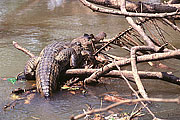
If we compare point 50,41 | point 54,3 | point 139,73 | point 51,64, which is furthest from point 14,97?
point 54,3

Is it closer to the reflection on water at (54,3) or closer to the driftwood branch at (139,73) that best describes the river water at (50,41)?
the reflection on water at (54,3)

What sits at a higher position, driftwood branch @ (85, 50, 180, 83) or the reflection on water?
the reflection on water

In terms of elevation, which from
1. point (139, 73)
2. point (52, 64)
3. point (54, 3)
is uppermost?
point (54, 3)

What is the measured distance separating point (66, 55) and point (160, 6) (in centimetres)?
166

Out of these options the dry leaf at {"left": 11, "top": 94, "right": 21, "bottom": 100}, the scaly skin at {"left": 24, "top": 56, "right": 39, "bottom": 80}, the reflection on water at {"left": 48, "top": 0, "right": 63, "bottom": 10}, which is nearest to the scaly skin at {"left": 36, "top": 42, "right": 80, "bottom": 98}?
the scaly skin at {"left": 24, "top": 56, "right": 39, "bottom": 80}

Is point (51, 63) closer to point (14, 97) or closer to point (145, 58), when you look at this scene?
point (14, 97)

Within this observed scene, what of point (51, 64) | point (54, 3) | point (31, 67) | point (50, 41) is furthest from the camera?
point (54, 3)

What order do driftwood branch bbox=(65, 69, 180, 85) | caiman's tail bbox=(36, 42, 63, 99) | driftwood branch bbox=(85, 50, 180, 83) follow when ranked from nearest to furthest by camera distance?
driftwood branch bbox=(85, 50, 180, 83)
driftwood branch bbox=(65, 69, 180, 85)
caiman's tail bbox=(36, 42, 63, 99)

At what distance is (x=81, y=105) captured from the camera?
3.76m

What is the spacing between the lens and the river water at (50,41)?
3.61 metres

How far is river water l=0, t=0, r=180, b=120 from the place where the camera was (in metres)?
3.61

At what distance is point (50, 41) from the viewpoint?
7297 millimetres

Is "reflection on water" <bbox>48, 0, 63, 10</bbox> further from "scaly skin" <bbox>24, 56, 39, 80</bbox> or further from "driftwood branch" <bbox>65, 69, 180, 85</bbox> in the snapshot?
"driftwood branch" <bbox>65, 69, 180, 85</bbox>

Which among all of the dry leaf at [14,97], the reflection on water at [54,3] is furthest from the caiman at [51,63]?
the reflection on water at [54,3]
